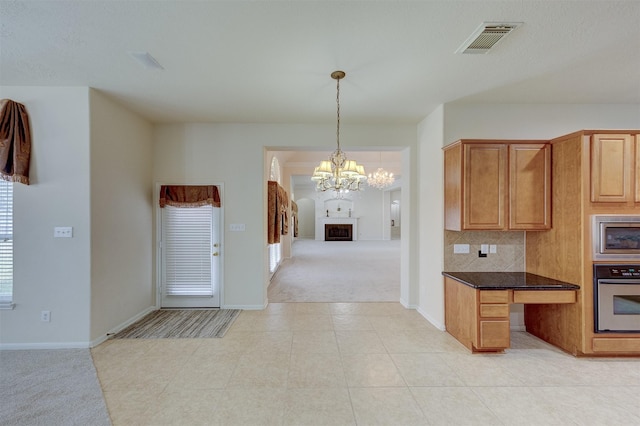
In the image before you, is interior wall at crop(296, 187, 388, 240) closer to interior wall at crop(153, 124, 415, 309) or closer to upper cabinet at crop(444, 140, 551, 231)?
interior wall at crop(153, 124, 415, 309)

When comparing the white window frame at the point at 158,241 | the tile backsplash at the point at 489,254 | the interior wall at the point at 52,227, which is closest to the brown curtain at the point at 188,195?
the white window frame at the point at 158,241

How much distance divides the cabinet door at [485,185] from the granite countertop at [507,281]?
0.58 meters

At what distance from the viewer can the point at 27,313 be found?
3088 mm

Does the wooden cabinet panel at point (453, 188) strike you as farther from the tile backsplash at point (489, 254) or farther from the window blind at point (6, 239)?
the window blind at point (6, 239)

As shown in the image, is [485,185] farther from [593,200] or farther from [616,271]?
[616,271]

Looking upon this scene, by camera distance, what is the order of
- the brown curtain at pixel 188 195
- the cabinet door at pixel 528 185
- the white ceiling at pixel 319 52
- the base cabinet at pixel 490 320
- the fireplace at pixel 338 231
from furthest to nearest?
the fireplace at pixel 338 231, the brown curtain at pixel 188 195, the cabinet door at pixel 528 185, the base cabinet at pixel 490 320, the white ceiling at pixel 319 52

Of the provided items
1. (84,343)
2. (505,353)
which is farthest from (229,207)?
(505,353)

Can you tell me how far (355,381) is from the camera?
2.46 m

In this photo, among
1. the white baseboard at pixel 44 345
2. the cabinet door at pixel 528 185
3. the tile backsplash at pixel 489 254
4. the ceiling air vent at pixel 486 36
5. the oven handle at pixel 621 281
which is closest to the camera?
the ceiling air vent at pixel 486 36

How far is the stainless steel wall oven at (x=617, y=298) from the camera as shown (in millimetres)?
2791

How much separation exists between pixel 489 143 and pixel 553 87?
0.92 m

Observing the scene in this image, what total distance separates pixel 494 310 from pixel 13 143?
210 inches

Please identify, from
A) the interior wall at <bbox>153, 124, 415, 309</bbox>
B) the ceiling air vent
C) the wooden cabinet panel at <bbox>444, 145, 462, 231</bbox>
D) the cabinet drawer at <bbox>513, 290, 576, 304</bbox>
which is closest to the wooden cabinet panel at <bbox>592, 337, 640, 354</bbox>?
the cabinet drawer at <bbox>513, 290, 576, 304</bbox>

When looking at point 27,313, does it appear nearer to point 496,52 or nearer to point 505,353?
point 505,353
